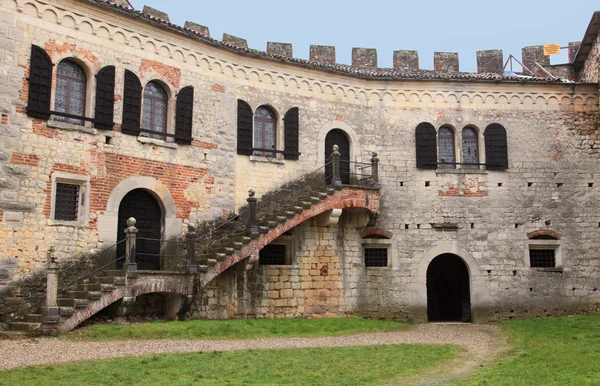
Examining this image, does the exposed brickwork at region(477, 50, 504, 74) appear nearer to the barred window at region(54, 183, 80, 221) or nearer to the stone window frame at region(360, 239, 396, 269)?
the stone window frame at region(360, 239, 396, 269)

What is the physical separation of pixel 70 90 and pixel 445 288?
15274 millimetres

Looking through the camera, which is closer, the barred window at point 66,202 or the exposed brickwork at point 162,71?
the barred window at point 66,202

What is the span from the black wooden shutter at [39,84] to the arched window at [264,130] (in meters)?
6.61

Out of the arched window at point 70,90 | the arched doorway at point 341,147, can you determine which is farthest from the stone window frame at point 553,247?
the arched window at point 70,90

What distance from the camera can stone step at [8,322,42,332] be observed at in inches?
533

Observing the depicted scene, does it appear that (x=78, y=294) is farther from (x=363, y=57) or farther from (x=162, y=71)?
(x=363, y=57)

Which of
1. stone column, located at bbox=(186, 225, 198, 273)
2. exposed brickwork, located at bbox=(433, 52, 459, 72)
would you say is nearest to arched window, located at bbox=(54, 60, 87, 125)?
stone column, located at bbox=(186, 225, 198, 273)

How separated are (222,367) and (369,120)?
13044 millimetres

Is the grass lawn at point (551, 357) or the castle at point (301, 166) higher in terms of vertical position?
the castle at point (301, 166)

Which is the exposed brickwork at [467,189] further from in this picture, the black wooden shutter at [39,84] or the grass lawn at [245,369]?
the black wooden shutter at [39,84]

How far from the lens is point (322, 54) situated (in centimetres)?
2339

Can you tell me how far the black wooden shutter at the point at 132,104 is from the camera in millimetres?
17281

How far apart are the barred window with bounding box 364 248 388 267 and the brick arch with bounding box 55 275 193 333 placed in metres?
7.01

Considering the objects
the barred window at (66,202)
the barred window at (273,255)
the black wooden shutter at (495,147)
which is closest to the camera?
the barred window at (66,202)
